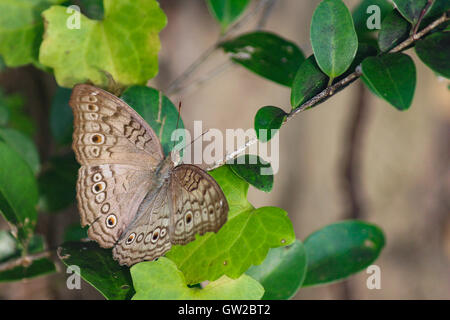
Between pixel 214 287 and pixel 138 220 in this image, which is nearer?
pixel 214 287

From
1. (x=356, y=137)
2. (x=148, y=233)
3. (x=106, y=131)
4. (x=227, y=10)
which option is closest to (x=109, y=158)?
(x=106, y=131)

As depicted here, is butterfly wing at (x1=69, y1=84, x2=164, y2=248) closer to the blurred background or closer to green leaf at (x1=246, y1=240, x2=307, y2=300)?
green leaf at (x1=246, y1=240, x2=307, y2=300)

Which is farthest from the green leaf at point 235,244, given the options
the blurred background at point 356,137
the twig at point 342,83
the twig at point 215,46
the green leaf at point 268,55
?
the blurred background at point 356,137

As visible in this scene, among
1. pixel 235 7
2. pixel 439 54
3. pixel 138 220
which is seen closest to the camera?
pixel 439 54

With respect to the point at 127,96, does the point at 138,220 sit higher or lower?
lower

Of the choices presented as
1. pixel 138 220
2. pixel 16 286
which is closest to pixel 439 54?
pixel 138 220

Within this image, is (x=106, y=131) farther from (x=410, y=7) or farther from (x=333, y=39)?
(x=410, y=7)

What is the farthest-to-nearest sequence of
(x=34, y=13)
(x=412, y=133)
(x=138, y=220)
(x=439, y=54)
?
(x=412, y=133), (x=34, y=13), (x=138, y=220), (x=439, y=54)

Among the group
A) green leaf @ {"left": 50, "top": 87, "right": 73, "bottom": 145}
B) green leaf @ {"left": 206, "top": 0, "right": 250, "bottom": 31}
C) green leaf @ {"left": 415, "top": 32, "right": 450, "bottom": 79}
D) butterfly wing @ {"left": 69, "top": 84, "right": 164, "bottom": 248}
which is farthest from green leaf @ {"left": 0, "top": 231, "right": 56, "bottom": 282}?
green leaf @ {"left": 415, "top": 32, "right": 450, "bottom": 79}

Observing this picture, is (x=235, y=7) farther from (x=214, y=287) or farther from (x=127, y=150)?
(x=214, y=287)
